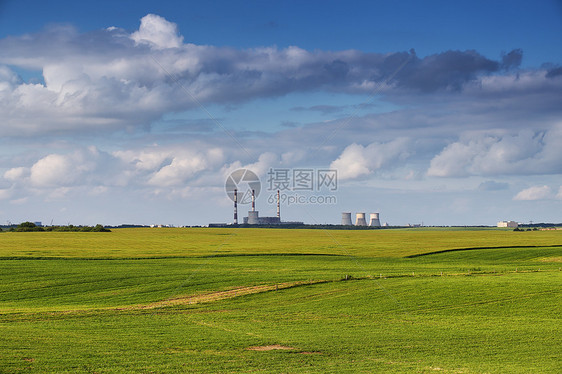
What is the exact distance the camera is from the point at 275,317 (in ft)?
140

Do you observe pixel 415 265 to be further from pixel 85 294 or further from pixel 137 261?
pixel 85 294

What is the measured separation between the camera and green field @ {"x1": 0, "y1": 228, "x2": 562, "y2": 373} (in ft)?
93.5

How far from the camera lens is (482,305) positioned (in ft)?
155

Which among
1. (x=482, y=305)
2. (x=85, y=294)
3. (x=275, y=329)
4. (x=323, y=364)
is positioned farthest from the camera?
(x=85, y=294)

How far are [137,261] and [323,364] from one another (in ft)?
194

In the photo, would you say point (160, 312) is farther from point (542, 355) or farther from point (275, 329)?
point (542, 355)

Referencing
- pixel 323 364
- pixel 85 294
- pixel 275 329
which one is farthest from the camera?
pixel 85 294

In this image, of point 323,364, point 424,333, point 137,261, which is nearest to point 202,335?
point 323,364

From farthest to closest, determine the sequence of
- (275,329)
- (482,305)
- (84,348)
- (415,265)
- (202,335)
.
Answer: (415,265) < (482,305) < (275,329) < (202,335) < (84,348)

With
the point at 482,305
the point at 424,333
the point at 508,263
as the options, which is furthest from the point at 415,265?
the point at 424,333

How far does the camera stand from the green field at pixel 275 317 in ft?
93.5

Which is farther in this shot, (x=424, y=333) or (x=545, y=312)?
(x=545, y=312)

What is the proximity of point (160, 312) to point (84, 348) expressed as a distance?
552 inches

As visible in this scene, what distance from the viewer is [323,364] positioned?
28.1 metres
